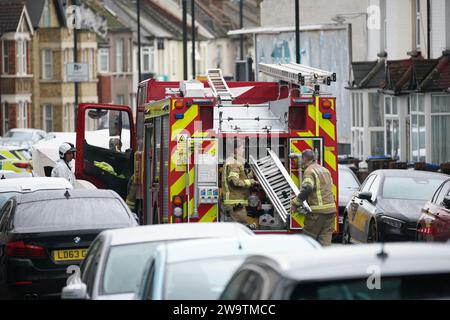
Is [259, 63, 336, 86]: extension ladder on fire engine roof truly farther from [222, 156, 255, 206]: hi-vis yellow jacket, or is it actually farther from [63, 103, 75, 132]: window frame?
[63, 103, 75, 132]: window frame

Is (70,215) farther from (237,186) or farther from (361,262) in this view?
(361,262)

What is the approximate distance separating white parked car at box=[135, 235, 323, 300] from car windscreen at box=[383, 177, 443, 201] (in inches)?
442

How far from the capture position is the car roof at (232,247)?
845cm

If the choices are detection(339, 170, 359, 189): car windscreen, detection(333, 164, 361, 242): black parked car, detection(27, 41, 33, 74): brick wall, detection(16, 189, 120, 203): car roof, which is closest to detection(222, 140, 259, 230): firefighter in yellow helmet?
detection(16, 189, 120, 203): car roof

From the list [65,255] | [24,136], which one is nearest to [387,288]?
[65,255]

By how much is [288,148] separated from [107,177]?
19.5 ft

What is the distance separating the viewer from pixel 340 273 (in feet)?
20.1

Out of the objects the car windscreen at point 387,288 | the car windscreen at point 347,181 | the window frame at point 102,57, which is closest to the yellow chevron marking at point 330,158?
the car windscreen at point 347,181

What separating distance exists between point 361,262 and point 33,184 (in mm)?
11822

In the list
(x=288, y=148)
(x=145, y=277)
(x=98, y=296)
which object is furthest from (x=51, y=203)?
(x=145, y=277)

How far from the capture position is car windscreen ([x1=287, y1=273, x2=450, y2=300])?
20.1 ft

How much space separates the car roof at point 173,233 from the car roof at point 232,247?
2.53 ft

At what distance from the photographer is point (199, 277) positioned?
27.2 ft
